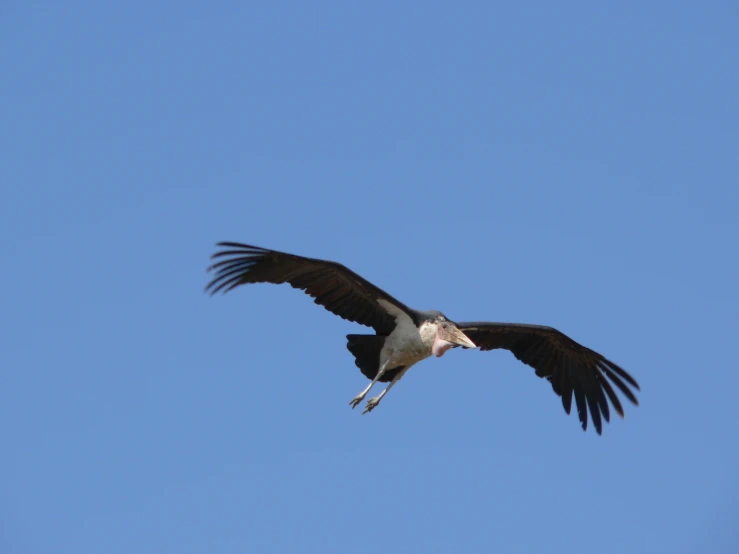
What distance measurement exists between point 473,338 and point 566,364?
1749mm

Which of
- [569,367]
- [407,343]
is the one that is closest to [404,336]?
[407,343]

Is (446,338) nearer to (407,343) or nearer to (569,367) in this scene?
(407,343)

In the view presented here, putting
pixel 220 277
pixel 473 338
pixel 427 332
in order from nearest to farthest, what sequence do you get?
pixel 220 277 < pixel 427 332 < pixel 473 338

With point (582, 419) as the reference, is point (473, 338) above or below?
above

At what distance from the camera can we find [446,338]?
16047 mm

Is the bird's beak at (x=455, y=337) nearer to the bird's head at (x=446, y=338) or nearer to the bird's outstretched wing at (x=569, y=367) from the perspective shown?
the bird's head at (x=446, y=338)

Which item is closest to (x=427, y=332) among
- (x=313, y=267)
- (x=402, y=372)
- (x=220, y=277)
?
(x=402, y=372)

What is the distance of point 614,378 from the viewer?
1822 cm

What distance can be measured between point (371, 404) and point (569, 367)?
4.23 metres

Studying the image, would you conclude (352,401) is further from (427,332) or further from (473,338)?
(473,338)

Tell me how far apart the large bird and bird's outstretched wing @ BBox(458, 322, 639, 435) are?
1cm

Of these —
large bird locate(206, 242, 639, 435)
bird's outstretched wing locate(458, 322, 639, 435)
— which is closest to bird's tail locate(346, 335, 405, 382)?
large bird locate(206, 242, 639, 435)

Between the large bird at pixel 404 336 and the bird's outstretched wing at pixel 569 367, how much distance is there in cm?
1

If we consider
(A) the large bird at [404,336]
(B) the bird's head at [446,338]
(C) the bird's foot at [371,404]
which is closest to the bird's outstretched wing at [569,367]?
(A) the large bird at [404,336]
